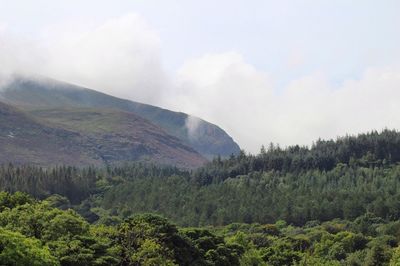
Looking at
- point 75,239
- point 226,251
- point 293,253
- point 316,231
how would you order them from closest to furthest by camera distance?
point 75,239 → point 226,251 → point 293,253 → point 316,231

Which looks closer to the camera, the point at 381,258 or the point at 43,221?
the point at 43,221

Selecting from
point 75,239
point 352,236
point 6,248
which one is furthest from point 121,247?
point 352,236

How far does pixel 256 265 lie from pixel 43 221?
5325 cm

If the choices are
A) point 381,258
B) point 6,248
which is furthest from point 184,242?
point 381,258

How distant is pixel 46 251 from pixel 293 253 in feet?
253

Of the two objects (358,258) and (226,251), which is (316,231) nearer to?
(358,258)

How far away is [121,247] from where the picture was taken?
88938 mm

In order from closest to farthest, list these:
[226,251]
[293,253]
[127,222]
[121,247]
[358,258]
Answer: [121,247] < [127,222] < [226,251] < [293,253] < [358,258]

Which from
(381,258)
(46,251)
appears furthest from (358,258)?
(46,251)

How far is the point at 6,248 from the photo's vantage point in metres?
62.8

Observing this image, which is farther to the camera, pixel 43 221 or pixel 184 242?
pixel 184 242

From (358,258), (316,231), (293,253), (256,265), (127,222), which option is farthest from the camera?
(316,231)

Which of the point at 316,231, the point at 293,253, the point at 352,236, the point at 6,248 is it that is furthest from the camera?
the point at 316,231

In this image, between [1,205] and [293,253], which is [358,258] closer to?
[293,253]
